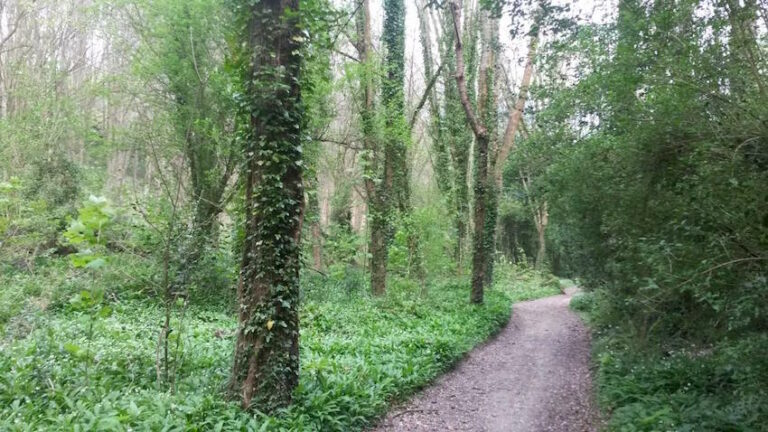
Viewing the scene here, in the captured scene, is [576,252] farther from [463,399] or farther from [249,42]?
[249,42]

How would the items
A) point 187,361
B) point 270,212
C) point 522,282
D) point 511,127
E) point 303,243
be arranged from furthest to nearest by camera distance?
point 522,282 → point 511,127 → point 303,243 → point 187,361 → point 270,212

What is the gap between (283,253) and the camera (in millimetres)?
4832

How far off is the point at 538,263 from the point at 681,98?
939 inches

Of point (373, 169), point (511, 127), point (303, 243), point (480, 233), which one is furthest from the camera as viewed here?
point (511, 127)

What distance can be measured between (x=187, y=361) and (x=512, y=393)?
16.5ft

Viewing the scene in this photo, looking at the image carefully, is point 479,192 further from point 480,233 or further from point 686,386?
point 686,386

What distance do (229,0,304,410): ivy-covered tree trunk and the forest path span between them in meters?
1.71

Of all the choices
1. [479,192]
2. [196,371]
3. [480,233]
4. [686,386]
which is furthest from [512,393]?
[479,192]

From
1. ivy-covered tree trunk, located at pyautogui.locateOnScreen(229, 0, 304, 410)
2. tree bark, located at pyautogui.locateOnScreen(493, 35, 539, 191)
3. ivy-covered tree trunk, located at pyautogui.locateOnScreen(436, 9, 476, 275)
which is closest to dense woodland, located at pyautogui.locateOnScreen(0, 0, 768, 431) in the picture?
ivy-covered tree trunk, located at pyautogui.locateOnScreen(229, 0, 304, 410)

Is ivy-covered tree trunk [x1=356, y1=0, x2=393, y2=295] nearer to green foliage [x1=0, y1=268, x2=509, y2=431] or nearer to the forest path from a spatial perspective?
green foliage [x1=0, y1=268, x2=509, y2=431]

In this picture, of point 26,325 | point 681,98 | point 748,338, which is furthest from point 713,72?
point 26,325

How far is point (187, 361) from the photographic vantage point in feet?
19.0

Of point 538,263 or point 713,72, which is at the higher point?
point 713,72

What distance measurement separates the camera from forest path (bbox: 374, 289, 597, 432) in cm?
591
